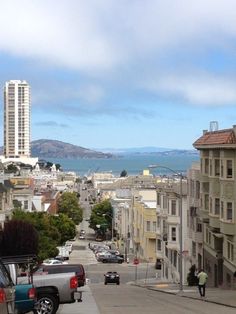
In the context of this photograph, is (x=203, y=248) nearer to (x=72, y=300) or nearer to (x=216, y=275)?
(x=216, y=275)

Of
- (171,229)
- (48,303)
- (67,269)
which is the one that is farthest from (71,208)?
(48,303)

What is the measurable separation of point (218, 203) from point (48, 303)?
3048 centimetres

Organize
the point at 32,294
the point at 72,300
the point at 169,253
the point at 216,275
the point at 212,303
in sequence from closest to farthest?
the point at 32,294 < the point at 72,300 < the point at 212,303 < the point at 216,275 < the point at 169,253

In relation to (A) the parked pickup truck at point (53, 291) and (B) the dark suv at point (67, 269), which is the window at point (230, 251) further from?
(A) the parked pickup truck at point (53, 291)

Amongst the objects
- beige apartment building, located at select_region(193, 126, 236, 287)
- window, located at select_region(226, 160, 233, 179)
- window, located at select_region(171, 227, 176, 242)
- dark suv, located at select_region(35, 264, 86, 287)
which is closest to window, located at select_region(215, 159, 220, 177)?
beige apartment building, located at select_region(193, 126, 236, 287)

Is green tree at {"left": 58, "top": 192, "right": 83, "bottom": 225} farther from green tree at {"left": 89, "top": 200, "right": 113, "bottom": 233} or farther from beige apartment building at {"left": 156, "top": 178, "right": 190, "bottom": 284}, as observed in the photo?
beige apartment building at {"left": 156, "top": 178, "right": 190, "bottom": 284}

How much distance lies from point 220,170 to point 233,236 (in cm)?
478

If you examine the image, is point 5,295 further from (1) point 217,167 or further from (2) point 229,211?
(1) point 217,167

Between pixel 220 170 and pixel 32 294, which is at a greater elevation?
pixel 220 170

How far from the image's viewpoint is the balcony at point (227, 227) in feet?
162

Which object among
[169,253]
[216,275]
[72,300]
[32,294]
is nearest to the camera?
[32,294]

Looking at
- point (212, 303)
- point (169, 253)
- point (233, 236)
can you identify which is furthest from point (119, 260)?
point (212, 303)

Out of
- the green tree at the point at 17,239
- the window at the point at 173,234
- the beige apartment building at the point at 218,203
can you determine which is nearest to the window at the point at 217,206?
the beige apartment building at the point at 218,203

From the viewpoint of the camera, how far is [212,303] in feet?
115
